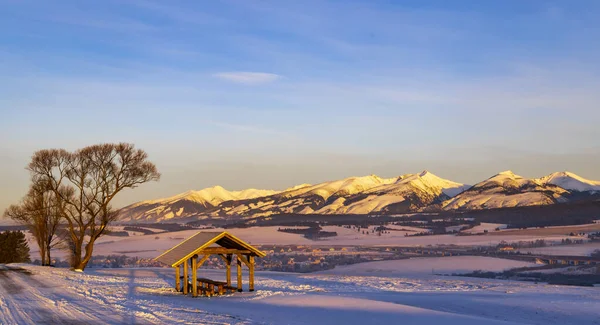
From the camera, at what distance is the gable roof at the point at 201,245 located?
36188mm

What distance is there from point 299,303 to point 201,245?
295 inches

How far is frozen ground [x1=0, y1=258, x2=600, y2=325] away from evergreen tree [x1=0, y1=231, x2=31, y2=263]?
1349 inches

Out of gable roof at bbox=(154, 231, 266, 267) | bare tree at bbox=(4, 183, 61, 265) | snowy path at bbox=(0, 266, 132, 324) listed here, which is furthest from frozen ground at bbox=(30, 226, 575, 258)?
gable roof at bbox=(154, 231, 266, 267)

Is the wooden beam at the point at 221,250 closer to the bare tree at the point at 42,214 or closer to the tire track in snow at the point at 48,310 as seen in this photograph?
the tire track in snow at the point at 48,310

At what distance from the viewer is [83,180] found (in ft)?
185

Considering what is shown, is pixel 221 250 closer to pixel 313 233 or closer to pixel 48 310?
pixel 48 310

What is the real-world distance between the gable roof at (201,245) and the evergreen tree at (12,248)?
158 ft

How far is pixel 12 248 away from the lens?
79.8 m

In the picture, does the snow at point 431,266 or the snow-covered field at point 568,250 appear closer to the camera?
the snow at point 431,266

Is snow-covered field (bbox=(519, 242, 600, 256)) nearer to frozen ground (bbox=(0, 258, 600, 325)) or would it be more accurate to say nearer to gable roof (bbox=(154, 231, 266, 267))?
frozen ground (bbox=(0, 258, 600, 325))

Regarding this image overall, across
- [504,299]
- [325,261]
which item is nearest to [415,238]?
[325,261]

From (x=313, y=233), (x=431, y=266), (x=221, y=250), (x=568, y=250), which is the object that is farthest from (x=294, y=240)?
(x=221, y=250)

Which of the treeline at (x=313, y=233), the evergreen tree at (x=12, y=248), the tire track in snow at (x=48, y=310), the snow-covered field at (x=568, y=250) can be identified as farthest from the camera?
the treeline at (x=313, y=233)

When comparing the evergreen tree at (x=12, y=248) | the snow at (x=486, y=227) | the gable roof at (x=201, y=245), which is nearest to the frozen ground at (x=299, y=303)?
the gable roof at (x=201, y=245)
